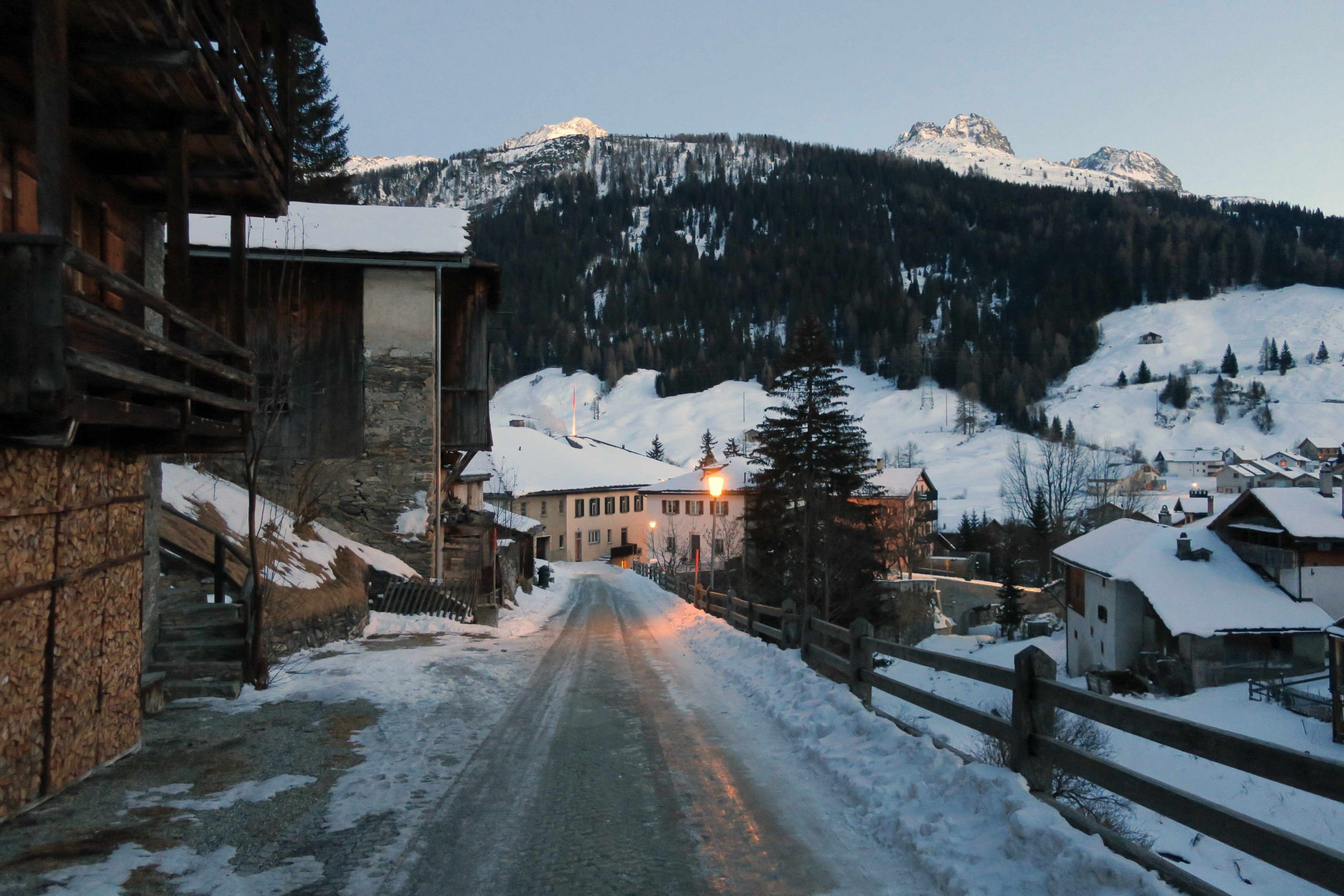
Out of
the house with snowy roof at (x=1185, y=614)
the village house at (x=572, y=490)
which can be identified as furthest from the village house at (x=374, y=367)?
the village house at (x=572, y=490)

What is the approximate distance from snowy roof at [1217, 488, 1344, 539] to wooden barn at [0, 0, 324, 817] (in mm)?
39702

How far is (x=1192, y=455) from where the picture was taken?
148m

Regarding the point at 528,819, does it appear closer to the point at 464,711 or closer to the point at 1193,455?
the point at 464,711

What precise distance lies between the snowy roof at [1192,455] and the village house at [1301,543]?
120 m

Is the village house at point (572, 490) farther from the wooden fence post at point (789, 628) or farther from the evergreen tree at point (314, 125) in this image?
the wooden fence post at point (789, 628)

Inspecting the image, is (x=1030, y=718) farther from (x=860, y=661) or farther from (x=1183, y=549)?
(x=1183, y=549)

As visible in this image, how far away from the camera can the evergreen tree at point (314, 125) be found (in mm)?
37406

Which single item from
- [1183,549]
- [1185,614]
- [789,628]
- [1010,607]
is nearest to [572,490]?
[1010,607]

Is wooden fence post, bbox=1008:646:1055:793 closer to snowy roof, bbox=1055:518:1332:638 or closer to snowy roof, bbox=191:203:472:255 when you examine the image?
snowy roof, bbox=191:203:472:255

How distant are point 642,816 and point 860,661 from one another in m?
3.83

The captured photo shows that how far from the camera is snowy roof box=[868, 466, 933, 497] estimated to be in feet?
245

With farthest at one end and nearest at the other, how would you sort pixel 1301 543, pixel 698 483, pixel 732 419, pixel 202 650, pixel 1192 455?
pixel 732 419
pixel 1192 455
pixel 698 483
pixel 1301 543
pixel 202 650

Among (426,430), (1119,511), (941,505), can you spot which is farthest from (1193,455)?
(426,430)

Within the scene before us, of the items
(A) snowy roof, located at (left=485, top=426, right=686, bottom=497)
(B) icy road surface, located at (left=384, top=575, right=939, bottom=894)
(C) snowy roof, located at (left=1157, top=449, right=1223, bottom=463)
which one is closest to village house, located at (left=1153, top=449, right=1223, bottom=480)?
(C) snowy roof, located at (left=1157, top=449, right=1223, bottom=463)
